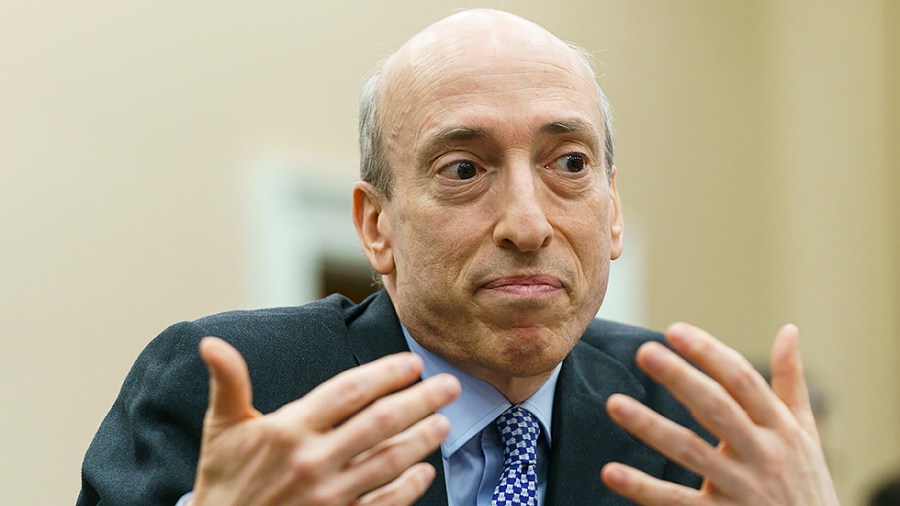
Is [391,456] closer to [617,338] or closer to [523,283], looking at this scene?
[523,283]

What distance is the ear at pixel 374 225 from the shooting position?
98.3 inches

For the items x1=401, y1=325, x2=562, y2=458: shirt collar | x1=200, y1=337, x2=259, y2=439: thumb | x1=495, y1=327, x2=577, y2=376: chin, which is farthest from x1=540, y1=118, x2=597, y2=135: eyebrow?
x1=200, y1=337, x2=259, y2=439: thumb

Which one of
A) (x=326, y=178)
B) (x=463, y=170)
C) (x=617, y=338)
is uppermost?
(x=463, y=170)

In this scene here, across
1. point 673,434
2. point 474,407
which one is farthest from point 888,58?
point 673,434

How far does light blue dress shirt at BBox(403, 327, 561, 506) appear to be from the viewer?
234cm

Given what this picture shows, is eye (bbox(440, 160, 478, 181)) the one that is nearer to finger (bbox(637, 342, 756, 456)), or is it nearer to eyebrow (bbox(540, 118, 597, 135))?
eyebrow (bbox(540, 118, 597, 135))

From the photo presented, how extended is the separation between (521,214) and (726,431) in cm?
63

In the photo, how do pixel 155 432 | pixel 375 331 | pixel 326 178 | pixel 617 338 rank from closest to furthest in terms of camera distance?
pixel 155 432
pixel 375 331
pixel 617 338
pixel 326 178

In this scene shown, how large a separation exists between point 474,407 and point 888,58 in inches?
234

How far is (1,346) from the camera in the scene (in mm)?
4051

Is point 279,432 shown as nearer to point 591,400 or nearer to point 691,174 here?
point 591,400

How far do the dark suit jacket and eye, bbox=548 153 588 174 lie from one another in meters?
0.48

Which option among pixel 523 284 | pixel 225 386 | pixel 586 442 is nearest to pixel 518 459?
pixel 586 442

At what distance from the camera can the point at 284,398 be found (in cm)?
227
